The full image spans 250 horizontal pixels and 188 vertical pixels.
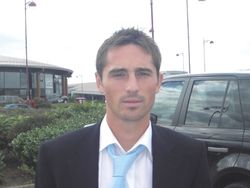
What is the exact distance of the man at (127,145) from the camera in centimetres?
219

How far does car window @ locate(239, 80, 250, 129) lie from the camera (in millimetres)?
5078

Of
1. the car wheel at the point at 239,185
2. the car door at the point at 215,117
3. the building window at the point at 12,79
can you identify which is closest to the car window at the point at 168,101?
the car door at the point at 215,117

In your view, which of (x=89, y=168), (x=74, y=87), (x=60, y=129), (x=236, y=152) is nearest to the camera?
(x=89, y=168)

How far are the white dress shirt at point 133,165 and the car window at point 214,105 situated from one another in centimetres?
305

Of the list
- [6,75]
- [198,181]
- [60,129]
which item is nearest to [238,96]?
[198,181]

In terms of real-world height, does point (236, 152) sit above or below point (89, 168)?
→ below

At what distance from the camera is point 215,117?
17.5 feet

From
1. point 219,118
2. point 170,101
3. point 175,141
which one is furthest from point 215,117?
point 175,141

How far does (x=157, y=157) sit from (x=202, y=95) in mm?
3436

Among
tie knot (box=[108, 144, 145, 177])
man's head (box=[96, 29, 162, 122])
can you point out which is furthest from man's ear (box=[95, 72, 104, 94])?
tie knot (box=[108, 144, 145, 177])

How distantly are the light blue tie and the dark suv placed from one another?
9.70ft

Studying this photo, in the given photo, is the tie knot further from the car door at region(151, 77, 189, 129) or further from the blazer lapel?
the car door at region(151, 77, 189, 129)

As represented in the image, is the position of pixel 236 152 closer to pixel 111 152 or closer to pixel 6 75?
pixel 111 152

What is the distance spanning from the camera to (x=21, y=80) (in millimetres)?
76938
